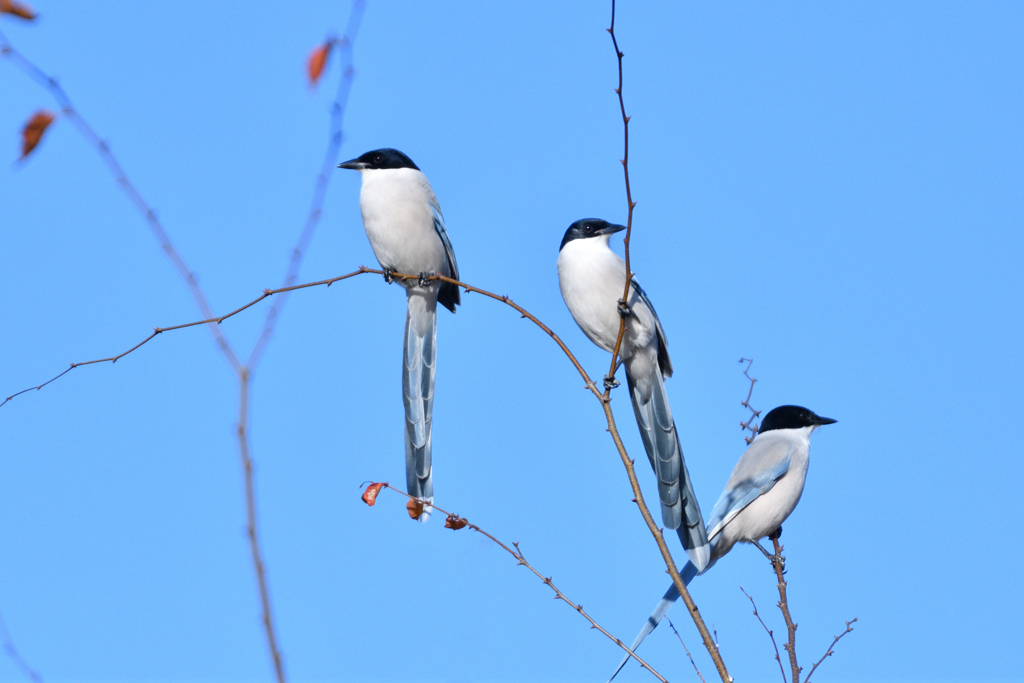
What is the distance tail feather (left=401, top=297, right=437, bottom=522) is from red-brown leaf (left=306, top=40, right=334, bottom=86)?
7.66 ft

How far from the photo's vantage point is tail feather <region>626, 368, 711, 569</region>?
10.5 ft

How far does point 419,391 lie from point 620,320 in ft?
3.13

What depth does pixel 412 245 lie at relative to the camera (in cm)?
427

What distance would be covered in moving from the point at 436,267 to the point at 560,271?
0.73 meters

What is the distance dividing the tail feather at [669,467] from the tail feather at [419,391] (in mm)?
884

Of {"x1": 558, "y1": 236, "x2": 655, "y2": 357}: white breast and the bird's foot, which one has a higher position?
{"x1": 558, "y1": 236, "x2": 655, "y2": 357}: white breast

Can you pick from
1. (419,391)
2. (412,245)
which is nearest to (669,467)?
(419,391)

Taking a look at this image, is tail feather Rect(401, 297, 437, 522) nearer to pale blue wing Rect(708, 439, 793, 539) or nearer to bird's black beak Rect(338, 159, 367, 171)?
bird's black beak Rect(338, 159, 367, 171)

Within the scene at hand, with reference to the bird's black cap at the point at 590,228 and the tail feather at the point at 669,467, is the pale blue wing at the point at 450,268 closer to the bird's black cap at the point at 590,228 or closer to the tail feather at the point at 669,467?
the bird's black cap at the point at 590,228

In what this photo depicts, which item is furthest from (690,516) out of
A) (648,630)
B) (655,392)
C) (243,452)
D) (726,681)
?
(243,452)

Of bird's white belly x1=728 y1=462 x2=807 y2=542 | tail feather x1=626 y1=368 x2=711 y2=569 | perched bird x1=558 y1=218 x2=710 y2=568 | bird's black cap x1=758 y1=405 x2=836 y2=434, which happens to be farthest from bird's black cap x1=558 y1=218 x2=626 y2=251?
bird's black cap x1=758 y1=405 x2=836 y2=434

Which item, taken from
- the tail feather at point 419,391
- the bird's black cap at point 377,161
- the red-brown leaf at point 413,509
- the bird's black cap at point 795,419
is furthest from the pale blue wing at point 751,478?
the bird's black cap at point 377,161

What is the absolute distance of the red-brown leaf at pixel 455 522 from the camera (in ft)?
8.30

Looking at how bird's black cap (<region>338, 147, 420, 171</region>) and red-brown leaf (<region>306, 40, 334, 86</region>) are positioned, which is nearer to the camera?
red-brown leaf (<region>306, 40, 334, 86</region>)
